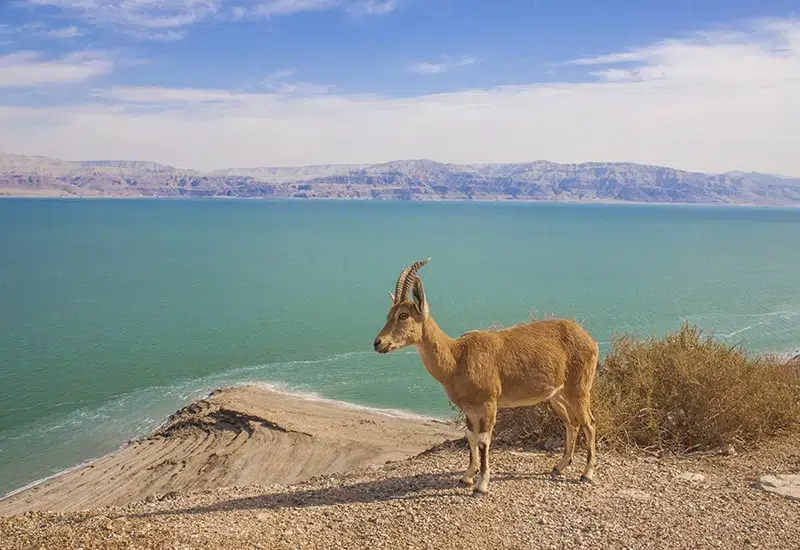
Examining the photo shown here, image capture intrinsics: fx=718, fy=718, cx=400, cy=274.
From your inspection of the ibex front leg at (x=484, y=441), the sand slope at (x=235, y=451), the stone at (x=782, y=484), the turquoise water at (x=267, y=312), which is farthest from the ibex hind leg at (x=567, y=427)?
the turquoise water at (x=267, y=312)

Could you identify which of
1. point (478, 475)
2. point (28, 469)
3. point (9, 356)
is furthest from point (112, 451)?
point (478, 475)

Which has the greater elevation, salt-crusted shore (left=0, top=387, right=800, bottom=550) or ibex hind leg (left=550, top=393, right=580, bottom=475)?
ibex hind leg (left=550, top=393, right=580, bottom=475)

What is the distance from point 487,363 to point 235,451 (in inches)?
526

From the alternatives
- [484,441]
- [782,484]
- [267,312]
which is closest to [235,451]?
[484,441]

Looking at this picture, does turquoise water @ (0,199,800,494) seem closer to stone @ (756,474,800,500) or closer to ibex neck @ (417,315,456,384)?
ibex neck @ (417,315,456,384)

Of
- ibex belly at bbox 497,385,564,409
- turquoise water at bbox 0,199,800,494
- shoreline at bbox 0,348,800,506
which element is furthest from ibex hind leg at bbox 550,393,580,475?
turquoise water at bbox 0,199,800,494

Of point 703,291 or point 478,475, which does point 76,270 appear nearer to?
point 703,291

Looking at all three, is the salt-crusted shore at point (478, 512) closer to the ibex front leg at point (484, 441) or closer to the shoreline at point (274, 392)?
the ibex front leg at point (484, 441)

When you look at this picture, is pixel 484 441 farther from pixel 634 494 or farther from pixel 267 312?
pixel 267 312

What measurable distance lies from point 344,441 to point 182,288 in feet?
122

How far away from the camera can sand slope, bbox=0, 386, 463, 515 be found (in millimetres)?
18172

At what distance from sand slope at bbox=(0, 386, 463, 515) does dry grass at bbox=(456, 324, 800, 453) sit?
8.87 m

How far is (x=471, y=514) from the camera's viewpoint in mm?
8258

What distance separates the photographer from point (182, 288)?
5522cm
